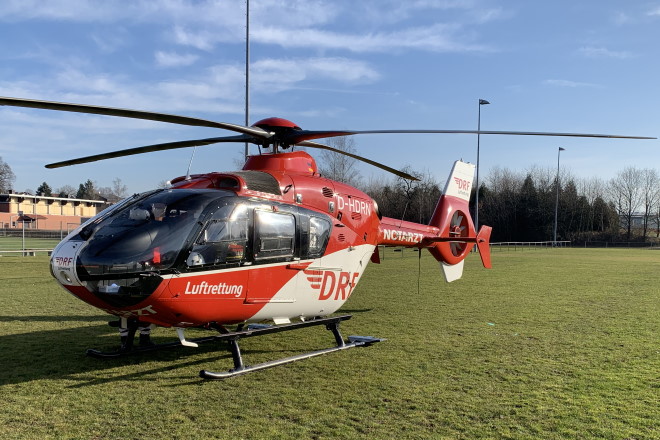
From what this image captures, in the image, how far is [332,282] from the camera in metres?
7.94

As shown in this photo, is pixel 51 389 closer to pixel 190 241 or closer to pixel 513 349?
pixel 190 241

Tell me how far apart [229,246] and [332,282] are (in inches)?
89.4

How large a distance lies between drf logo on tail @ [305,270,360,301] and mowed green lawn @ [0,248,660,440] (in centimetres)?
92

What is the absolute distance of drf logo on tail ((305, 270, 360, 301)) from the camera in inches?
298

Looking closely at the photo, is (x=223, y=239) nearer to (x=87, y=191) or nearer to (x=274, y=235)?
(x=274, y=235)

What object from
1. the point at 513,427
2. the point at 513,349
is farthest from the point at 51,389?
the point at 513,349

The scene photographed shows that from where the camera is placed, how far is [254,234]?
6461mm

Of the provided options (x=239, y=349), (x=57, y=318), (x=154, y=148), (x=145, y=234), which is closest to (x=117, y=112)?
(x=145, y=234)

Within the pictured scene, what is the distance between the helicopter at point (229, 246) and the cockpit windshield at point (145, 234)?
0.5 inches

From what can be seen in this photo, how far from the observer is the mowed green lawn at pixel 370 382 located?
15.9ft

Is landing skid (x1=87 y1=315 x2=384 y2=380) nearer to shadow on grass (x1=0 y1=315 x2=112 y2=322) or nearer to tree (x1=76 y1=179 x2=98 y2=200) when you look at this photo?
shadow on grass (x1=0 y1=315 x2=112 y2=322)

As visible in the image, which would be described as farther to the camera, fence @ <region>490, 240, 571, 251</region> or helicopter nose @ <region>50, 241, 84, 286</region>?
fence @ <region>490, 240, 571, 251</region>

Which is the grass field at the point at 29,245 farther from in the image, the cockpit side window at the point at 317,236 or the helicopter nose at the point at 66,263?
the cockpit side window at the point at 317,236

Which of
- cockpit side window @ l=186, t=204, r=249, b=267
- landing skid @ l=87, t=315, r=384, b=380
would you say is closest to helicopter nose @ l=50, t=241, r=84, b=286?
cockpit side window @ l=186, t=204, r=249, b=267
